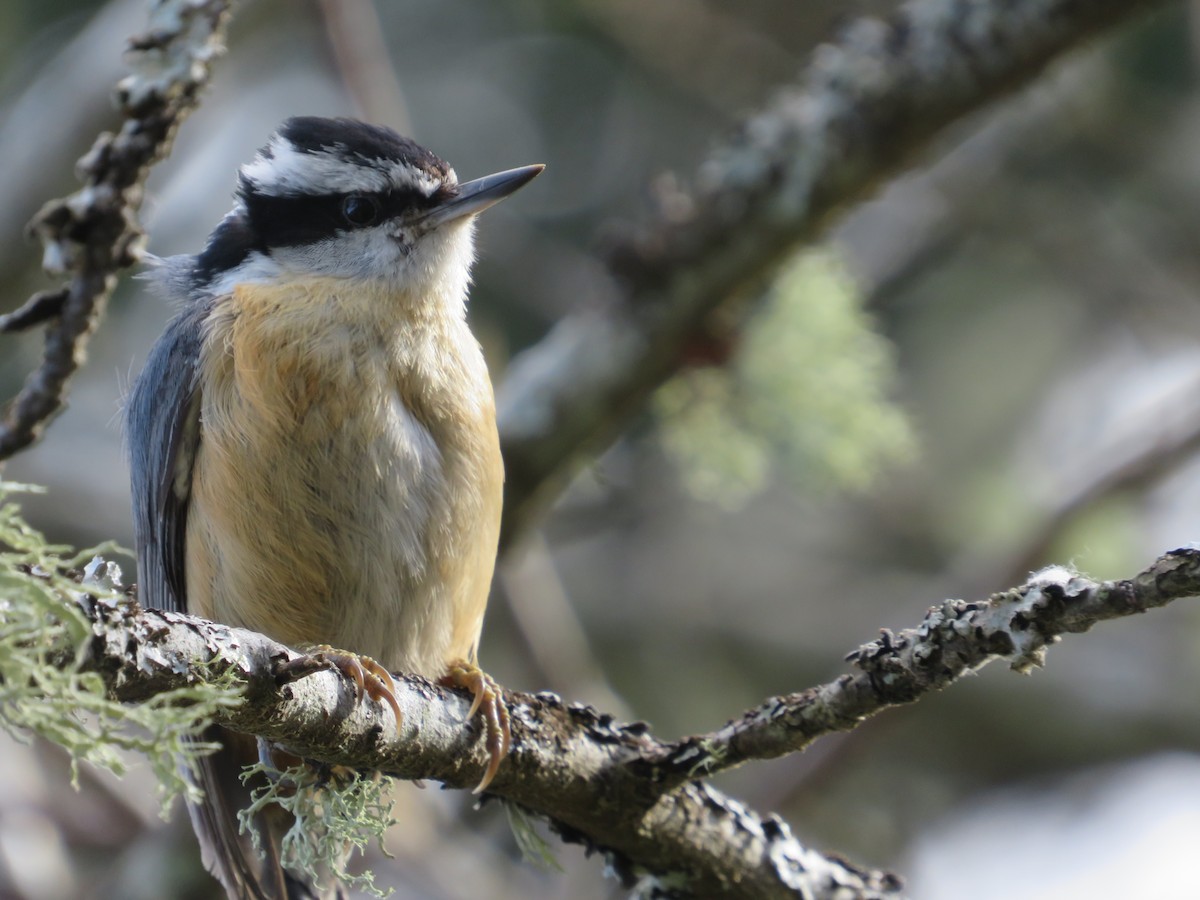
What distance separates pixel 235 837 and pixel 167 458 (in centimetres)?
98

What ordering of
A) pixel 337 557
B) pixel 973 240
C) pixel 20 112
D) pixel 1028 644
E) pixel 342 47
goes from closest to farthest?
1. pixel 1028 644
2. pixel 337 557
3. pixel 20 112
4. pixel 342 47
5. pixel 973 240

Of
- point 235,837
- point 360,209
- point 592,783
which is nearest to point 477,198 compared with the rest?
point 360,209

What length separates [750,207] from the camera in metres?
4.38

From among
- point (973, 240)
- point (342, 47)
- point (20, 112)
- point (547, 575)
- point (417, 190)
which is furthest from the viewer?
point (973, 240)

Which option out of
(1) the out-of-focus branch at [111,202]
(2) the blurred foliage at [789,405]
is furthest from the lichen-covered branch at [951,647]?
(2) the blurred foliage at [789,405]

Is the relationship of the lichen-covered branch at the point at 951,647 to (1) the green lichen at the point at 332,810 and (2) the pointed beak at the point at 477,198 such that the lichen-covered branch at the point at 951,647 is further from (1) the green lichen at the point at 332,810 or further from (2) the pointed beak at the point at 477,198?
(2) the pointed beak at the point at 477,198

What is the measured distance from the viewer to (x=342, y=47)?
16.3ft

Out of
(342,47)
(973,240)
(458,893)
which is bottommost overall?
(458,893)

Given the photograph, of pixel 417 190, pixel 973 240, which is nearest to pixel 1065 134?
pixel 973 240

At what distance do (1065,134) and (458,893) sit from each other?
4.60m

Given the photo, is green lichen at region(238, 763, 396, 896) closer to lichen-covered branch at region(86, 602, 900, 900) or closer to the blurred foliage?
lichen-covered branch at region(86, 602, 900, 900)

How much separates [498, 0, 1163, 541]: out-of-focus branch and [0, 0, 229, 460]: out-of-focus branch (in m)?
1.89

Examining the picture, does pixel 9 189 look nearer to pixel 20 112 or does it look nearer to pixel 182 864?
pixel 20 112

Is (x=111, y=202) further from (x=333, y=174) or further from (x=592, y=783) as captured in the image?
(x=592, y=783)
